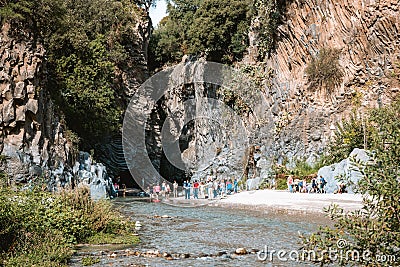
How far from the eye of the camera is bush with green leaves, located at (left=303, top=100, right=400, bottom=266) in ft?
14.0

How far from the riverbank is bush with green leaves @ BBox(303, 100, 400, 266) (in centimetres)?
1014

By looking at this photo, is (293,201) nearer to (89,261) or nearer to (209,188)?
(209,188)

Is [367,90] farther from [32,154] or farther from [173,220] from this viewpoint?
[32,154]

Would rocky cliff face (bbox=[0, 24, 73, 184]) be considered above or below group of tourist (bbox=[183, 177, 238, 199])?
above

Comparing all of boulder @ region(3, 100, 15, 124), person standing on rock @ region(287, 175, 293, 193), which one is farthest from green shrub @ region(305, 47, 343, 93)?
boulder @ region(3, 100, 15, 124)

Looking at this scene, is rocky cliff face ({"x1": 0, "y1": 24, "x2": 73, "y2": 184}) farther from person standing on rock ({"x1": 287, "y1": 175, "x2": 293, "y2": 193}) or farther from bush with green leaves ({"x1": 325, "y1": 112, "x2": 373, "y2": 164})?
bush with green leaves ({"x1": 325, "y1": 112, "x2": 373, "y2": 164})

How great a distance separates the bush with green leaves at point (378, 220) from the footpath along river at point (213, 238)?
4.37 meters

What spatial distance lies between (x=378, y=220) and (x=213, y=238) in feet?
27.0

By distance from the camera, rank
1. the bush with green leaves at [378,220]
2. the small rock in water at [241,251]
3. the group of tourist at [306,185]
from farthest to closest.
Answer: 1. the group of tourist at [306,185]
2. the small rock in water at [241,251]
3. the bush with green leaves at [378,220]

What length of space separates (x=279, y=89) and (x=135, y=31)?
16648mm

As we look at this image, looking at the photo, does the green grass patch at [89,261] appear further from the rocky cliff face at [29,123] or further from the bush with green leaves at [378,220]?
the rocky cliff face at [29,123]

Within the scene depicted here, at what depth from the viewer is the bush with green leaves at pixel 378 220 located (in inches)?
168

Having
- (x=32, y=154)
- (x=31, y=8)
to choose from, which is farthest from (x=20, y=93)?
(x=31, y=8)

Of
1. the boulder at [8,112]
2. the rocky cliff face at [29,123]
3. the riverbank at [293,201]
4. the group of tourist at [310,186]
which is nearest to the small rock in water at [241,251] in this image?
the riverbank at [293,201]
